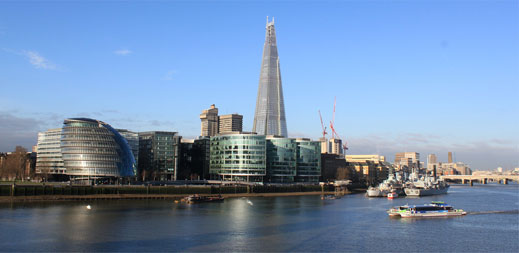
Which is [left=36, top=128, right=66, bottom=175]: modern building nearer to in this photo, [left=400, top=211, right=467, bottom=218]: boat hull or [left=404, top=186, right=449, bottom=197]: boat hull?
[left=400, top=211, right=467, bottom=218]: boat hull

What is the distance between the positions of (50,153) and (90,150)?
3898 centimetres

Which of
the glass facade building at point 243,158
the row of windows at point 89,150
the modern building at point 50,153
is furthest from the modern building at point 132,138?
the row of windows at point 89,150

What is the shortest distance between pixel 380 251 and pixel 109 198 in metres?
81.2

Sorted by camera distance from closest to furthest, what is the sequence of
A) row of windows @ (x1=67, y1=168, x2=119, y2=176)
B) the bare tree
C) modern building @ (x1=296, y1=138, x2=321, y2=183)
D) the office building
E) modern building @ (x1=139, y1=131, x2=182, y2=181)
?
row of windows @ (x1=67, y1=168, x2=119, y2=176), the bare tree, the office building, modern building @ (x1=139, y1=131, x2=182, y2=181), modern building @ (x1=296, y1=138, x2=321, y2=183)

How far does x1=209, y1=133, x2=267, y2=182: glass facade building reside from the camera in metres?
173

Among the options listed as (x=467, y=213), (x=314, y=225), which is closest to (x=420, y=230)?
(x=314, y=225)

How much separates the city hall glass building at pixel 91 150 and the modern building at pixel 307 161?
7831cm

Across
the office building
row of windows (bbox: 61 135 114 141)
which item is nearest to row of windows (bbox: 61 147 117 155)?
row of windows (bbox: 61 135 114 141)

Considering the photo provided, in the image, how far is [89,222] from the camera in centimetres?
6694

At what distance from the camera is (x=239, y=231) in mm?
61750

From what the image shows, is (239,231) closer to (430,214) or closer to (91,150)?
(430,214)

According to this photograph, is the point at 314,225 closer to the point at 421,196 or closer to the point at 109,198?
the point at 109,198

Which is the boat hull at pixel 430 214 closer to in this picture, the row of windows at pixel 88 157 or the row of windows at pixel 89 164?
the row of windows at pixel 89 164

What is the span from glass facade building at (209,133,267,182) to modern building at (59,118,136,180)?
46.0m
